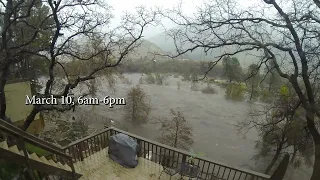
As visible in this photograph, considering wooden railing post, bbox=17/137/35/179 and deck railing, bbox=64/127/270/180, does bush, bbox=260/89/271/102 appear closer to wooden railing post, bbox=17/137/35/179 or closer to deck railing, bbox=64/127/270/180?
deck railing, bbox=64/127/270/180

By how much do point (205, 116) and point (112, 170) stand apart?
57.6ft

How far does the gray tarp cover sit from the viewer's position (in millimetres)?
5973

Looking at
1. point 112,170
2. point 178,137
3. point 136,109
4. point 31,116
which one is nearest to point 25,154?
point 112,170

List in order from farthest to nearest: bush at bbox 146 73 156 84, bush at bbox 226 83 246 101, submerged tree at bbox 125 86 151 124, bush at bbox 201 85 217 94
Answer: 1. bush at bbox 146 73 156 84
2. bush at bbox 201 85 217 94
3. bush at bbox 226 83 246 101
4. submerged tree at bbox 125 86 151 124

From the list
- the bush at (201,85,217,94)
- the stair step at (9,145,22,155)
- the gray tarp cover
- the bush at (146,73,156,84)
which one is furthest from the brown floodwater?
the stair step at (9,145,22,155)

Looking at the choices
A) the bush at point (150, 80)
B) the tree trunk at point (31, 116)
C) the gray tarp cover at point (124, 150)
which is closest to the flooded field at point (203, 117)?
the bush at point (150, 80)

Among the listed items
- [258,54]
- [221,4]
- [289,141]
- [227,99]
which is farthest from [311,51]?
[227,99]

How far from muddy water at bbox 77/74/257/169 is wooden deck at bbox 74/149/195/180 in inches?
415

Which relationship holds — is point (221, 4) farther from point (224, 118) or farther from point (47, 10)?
point (224, 118)

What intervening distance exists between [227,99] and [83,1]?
77.1ft

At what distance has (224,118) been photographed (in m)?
22.1

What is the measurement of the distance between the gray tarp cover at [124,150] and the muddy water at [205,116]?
10.8 m

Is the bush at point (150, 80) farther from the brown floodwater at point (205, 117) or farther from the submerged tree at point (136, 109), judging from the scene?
the submerged tree at point (136, 109)

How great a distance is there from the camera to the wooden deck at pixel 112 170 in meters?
5.63
